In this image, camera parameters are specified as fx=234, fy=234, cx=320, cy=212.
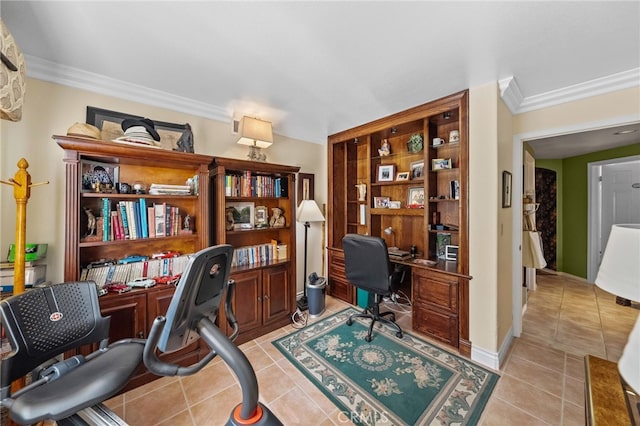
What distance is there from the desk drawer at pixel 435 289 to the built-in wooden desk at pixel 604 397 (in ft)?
3.50

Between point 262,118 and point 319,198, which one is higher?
point 262,118

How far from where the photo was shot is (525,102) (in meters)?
2.35

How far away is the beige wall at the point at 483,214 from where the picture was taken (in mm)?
2020

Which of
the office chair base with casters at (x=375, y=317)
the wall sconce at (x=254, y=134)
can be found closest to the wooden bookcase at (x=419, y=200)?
the office chair base with casters at (x=375, y=317)

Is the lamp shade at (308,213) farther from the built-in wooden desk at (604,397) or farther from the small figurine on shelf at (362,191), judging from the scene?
the built-in wooden desk at (604,397)

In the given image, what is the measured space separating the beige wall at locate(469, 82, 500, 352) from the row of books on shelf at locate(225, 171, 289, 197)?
1.96 meters

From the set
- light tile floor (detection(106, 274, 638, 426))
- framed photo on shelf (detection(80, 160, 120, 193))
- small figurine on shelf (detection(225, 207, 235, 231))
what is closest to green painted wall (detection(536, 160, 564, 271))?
light tile floor (detection(106, 274, 638, 426))

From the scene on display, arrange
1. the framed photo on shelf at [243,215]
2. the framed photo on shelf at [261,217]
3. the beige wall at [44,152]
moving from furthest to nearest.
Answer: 1. the framed photo on shelf at [261,217]
2. the framed photo on shelf at [243,215]
3. the beige wall at [44,152]

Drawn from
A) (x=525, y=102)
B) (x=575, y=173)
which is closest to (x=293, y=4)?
(x=525, y=102)

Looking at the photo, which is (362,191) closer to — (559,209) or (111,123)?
(111,123)

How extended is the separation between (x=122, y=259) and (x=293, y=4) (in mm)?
2292

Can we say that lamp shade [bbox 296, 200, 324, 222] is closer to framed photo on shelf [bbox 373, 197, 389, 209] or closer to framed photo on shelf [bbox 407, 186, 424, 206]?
framed photo on shelf [bbox 373, 197, 389, 209]

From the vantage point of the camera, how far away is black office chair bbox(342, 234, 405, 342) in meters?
2.35

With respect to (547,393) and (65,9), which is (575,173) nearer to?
(547,393)
